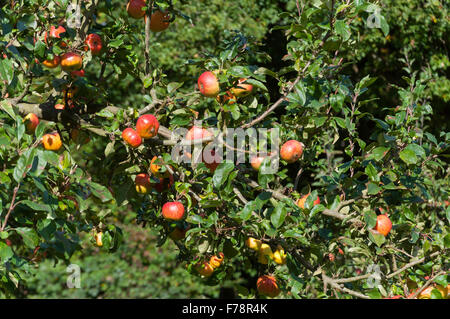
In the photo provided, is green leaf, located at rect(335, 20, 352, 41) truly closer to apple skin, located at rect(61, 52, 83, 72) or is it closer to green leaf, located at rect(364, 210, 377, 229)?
green leaf, located at rect(364, 210, 377, 229)

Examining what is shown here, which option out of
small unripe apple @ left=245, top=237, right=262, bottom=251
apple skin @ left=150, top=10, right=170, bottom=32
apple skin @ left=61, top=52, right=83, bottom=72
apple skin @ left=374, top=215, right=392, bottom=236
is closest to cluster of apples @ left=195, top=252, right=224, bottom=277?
small unripe apple @ left=245, top=237, right=262, bottom=251

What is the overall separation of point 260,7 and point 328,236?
167 inches

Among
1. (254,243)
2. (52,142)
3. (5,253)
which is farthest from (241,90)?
(5,253)

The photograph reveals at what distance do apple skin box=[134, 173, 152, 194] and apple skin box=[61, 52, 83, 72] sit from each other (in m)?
0.47

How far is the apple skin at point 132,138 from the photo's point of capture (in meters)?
1.70

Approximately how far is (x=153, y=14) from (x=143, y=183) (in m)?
0.70

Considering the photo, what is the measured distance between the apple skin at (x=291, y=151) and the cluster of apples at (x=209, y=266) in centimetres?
46

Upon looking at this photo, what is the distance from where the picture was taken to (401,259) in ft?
6.12

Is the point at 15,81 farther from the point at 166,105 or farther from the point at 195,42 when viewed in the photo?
the point at 195,42

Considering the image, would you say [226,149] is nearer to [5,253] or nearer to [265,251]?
[265,251]

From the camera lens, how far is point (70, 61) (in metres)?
1.74

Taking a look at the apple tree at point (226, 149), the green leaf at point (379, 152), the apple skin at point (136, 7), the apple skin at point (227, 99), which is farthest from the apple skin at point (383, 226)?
the apple skin at point (136, 7)

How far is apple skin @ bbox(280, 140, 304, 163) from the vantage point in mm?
1676
